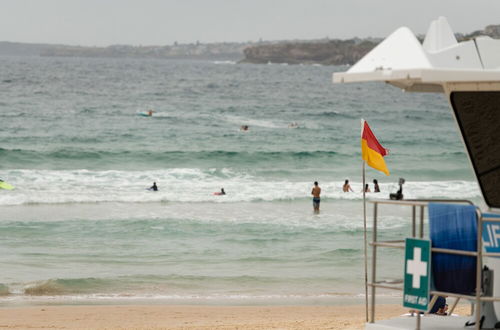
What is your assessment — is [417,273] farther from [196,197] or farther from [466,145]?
[196,197]

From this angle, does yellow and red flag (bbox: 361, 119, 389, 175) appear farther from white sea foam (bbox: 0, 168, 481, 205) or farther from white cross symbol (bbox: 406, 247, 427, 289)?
white sea foam (bbox: 0, 168, 481, 205)

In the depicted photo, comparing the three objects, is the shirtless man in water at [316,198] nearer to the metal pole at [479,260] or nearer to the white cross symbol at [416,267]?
the white cross symbol at [416,267]

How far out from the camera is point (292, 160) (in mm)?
50281

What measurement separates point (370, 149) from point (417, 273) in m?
3.96

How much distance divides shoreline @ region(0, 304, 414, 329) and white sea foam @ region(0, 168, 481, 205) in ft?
55.4

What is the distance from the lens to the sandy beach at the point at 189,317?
53.5 ft

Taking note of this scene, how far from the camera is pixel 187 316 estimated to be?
1777 centimetres

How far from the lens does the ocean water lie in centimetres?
2159

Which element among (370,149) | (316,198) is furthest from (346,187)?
(370,149)

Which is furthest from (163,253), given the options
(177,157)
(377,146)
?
(177,157)

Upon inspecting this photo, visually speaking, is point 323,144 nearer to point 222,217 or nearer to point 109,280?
point 222,217

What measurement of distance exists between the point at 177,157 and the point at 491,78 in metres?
42.5

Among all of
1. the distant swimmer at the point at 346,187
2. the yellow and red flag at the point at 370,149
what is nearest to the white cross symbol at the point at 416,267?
the yellow and red flag at the point at 370,149

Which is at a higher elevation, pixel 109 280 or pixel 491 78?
pixel 491 78
